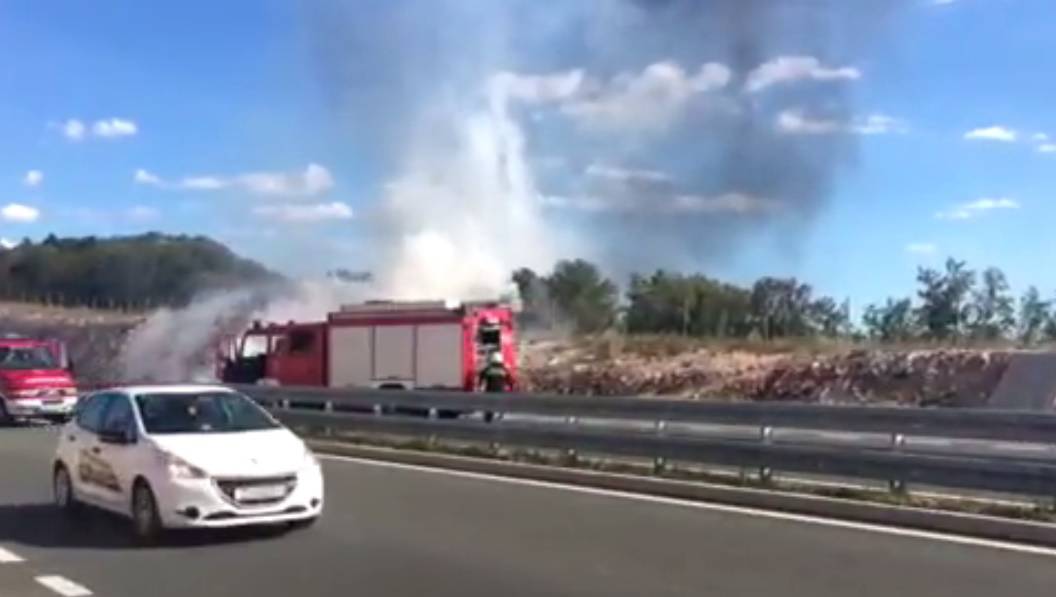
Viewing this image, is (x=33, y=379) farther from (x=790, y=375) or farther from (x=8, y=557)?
(x=8, y=557)

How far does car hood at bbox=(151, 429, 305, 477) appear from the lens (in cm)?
1308

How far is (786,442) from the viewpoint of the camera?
17.1 metres

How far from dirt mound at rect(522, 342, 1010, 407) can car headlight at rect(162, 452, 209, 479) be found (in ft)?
70.5

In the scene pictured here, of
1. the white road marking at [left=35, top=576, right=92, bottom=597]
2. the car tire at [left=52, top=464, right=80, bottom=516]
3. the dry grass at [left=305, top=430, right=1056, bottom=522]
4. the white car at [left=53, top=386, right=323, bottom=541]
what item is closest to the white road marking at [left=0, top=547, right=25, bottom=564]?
the white road marking at [left=35, top=576, right=92, bottom=597]

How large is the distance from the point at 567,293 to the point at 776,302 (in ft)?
39.5

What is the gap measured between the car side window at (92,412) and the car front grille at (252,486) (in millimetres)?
2426

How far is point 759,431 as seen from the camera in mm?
17938

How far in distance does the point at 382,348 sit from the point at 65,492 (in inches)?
950

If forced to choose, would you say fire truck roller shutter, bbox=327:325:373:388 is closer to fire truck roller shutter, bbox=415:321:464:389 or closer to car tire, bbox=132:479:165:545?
fire truck roller shutter, bbox=415:321:464:389

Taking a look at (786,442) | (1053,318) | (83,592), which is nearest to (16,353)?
(786,442)

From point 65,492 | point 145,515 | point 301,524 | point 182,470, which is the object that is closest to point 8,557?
point 145,515

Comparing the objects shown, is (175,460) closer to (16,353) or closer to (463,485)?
(463,485)

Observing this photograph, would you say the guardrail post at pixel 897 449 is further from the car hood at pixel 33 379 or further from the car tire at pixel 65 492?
the car hood at pixel 33 379

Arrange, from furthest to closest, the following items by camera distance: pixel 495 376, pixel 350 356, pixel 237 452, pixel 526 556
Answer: pixel 350 356 → pixel 495 376 → pixel 237 452 → pixel 526 556
